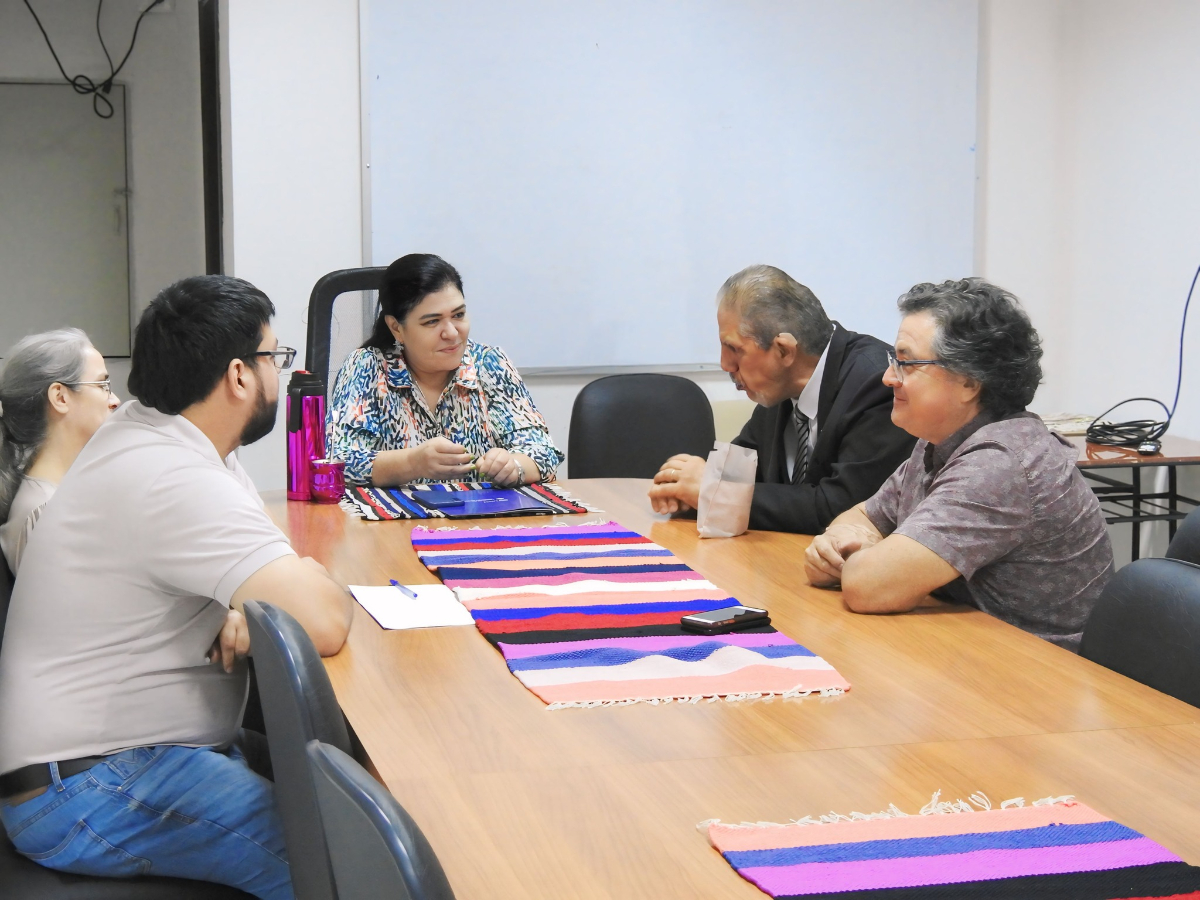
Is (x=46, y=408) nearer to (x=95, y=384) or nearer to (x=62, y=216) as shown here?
(x=95, y=384)

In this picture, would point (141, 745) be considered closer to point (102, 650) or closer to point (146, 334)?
point (102, 650)

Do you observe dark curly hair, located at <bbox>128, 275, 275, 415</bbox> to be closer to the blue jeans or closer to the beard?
the beard

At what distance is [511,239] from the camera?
13.6 feet

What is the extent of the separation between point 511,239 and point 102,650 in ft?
9.14

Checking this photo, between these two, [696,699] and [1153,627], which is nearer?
[696,699]

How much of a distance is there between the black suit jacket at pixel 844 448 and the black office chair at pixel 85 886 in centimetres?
134

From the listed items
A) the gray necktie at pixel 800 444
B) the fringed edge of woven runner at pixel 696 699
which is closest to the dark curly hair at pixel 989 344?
the fringed edge of woven runner at pixel 696 699

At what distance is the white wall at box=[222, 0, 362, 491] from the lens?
3791mm

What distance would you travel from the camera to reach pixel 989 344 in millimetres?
1930

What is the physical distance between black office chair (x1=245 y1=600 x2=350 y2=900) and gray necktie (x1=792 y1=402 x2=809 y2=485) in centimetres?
175

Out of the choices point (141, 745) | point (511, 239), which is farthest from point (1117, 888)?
point (511, 239)

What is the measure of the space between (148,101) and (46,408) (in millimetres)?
4146

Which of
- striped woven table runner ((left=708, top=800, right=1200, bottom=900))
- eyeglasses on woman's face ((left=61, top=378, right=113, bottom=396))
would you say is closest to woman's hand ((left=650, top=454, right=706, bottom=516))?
eyeglasses on woman's face ((left=61, top=378, right=113, bottom=396))

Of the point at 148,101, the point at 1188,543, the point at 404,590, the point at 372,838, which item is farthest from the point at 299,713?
the point at 148,101
